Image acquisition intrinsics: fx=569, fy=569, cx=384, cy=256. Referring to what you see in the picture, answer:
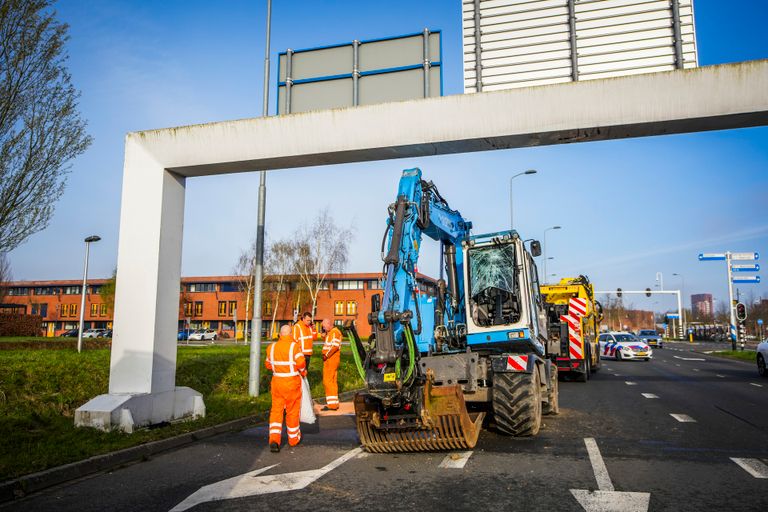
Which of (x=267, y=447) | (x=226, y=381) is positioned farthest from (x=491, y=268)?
(x=226, y=381)

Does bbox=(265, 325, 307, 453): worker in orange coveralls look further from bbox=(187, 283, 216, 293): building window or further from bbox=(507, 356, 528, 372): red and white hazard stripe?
bbox=(187, 283, 216, 293): building window

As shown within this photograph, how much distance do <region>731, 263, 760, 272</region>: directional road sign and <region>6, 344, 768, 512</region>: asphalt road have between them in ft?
112

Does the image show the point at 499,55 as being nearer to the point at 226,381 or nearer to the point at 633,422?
the point at 633,422

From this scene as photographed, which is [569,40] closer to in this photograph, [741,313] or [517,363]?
[517,363]

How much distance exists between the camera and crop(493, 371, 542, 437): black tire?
8.24 m

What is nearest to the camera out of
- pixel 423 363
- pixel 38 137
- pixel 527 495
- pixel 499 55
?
pixel 527 495

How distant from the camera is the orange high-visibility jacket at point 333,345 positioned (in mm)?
13279

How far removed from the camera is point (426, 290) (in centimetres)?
931

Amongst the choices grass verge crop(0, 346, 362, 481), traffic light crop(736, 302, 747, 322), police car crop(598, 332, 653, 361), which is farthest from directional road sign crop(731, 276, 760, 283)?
grass verge crop(0, 346, 362, 481)

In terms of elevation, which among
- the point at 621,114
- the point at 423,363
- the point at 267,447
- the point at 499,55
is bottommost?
the point at 267,447

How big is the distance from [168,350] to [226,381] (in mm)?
5155

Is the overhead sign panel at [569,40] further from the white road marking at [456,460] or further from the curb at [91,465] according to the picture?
the curb at [91,465]

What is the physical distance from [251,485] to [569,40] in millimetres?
7740

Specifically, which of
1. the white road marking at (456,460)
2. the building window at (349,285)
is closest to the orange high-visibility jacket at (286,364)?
the white road marking at (456,460)
